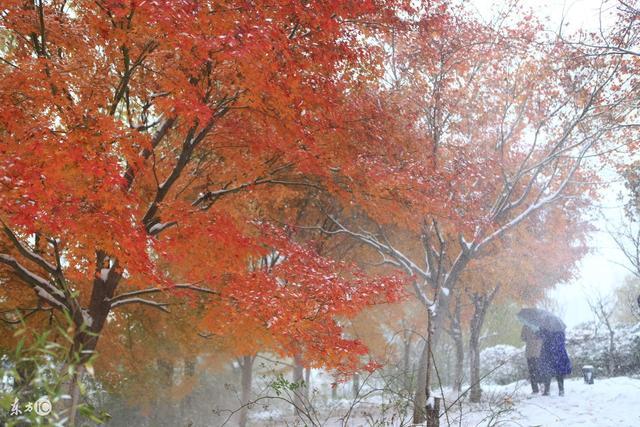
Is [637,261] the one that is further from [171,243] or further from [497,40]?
[171,243]

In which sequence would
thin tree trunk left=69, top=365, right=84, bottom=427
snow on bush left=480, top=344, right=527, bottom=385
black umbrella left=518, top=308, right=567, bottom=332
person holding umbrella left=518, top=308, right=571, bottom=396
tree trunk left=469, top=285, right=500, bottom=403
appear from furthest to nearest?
1. snow on bush left=480, top=344, right=527, bottom=385
2. tree trunk left=469, top=285, right=500, bottom=403
3. black umbrella left=518, top=308, right=567, bottom=332
4. person holding umbrella left=518, top=308, right=571, bottom=396
5. thin tree trunk left=69, top=365, right=84, bottom=427

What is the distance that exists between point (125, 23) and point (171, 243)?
2.86 m

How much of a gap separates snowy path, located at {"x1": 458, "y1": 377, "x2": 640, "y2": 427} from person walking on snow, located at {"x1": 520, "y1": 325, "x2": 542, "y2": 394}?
514 millimetres

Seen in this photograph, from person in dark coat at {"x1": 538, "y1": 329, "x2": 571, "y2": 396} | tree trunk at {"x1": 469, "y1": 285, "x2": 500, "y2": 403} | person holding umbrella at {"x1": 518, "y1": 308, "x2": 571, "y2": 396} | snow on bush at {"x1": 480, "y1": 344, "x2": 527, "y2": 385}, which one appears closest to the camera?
person in dark coat at {"x1": 538, "y1": 329, "x2": 571, "y2": 396}


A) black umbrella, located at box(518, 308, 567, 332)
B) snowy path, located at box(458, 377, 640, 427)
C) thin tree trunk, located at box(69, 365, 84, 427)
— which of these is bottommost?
snowy path, located at box(458, 377, 640, 427)

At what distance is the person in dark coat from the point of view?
466 inches

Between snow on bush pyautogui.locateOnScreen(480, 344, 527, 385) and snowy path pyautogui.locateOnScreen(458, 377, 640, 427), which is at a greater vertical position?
snow on bush pyautogui.locateOnScreen(480, 344, 527, 385)

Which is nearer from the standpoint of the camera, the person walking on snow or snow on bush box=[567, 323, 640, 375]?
the person walking on snow

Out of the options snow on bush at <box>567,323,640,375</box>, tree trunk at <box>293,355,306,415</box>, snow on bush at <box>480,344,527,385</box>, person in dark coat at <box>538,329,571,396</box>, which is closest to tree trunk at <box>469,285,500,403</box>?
snow on bush at <box>480,344,527,385</box>

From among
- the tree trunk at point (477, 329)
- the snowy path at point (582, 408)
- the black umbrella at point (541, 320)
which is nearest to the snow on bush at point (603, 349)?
the snowy path at point (582, 408)

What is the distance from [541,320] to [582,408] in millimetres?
2891

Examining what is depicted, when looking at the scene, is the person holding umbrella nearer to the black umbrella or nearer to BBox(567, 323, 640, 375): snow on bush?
the black umbrella

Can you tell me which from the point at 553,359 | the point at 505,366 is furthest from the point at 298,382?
the point at 505,366

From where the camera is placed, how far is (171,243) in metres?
6.45
